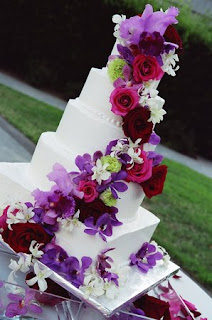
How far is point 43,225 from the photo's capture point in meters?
2.84

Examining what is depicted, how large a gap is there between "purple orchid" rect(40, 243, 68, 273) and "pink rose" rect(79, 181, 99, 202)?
314 mm

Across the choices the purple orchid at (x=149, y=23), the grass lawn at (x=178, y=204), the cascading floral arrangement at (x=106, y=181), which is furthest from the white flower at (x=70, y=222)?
the grass lawn at (x=178, y=204)

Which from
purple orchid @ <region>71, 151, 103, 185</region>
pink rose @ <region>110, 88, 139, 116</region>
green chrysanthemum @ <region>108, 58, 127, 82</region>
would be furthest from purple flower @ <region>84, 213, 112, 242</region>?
green chrysanthemum @ <region>108, 58, 127, 82</region>

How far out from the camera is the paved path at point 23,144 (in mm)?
6883

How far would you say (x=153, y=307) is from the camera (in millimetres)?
3355

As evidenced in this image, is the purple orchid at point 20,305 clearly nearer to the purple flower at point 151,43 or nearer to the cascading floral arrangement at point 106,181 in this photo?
the cascading floral arrangement at point 106,181

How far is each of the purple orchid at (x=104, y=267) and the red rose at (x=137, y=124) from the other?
648 mm

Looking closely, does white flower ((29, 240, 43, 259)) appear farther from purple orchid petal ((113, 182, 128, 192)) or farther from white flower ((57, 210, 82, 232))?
purple orchid petal ((113, 182, 128, 192))

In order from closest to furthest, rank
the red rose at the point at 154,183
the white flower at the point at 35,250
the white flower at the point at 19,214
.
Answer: the white flower at the point at 35,250, the white flower at the point at 19,214, the red rose at the point at 154,183

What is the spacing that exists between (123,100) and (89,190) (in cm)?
52

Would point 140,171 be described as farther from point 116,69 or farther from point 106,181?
point 116,69

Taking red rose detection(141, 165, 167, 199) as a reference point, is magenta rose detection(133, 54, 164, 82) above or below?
above

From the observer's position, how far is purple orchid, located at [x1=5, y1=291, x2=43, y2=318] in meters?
2.61

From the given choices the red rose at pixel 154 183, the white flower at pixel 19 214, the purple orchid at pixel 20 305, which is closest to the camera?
the purple orchid at pixel 20 305
